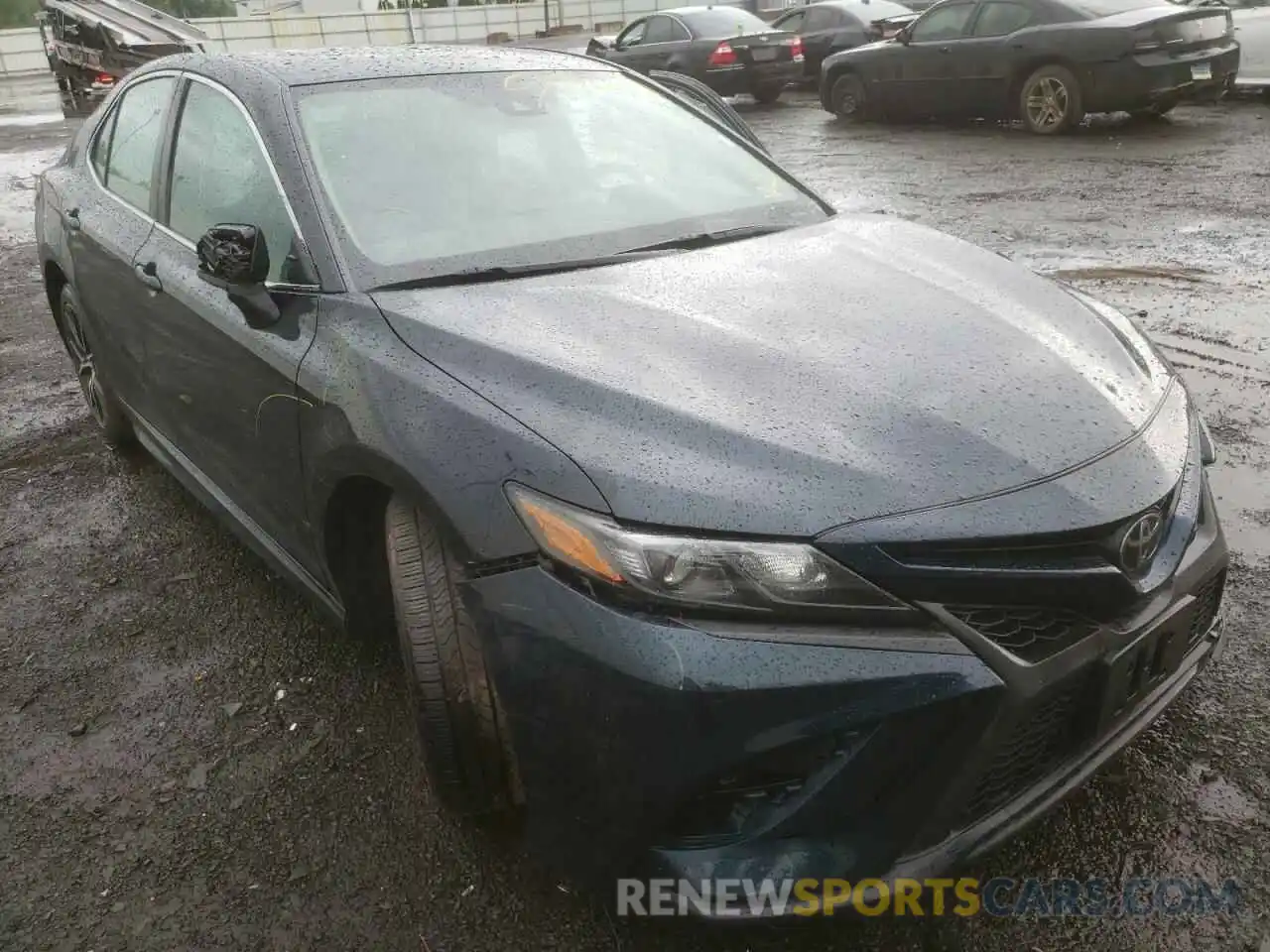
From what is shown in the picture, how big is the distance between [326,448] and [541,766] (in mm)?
899

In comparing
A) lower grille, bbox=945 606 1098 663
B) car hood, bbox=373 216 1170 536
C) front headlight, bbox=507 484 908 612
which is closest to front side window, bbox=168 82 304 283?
car hood, bbox=373 216 1170 536

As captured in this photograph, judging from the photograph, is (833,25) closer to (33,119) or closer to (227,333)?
(33,119)

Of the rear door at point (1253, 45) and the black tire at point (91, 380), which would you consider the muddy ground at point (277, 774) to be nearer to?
the black tire at point (91, 380)

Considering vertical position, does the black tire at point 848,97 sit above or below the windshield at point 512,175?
below

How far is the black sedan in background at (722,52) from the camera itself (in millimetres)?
14625

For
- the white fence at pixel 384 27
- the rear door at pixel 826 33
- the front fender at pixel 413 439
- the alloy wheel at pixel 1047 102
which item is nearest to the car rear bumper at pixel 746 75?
the rear door at pixel 826 33

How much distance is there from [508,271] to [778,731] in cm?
140

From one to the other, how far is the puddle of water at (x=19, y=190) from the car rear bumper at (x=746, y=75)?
8572 mm

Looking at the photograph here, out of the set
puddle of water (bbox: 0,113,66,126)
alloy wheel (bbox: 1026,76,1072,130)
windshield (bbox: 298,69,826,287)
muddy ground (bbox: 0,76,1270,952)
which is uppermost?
windshield (bbox: 298,69,826,287)

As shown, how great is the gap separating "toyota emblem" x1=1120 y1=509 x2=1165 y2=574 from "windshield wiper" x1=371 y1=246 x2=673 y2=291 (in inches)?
54.2

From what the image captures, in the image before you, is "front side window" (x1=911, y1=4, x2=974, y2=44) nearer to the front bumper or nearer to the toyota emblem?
the toyota emblem

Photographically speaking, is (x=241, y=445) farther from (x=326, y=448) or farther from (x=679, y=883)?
(x=679, y=883)

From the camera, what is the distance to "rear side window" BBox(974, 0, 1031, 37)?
10.6 m

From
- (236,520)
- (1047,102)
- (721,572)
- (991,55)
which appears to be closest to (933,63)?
(991,55)
